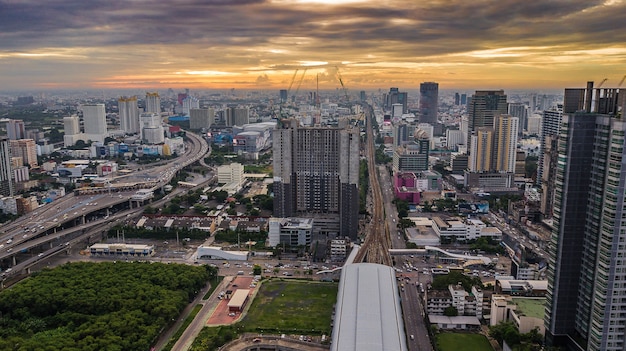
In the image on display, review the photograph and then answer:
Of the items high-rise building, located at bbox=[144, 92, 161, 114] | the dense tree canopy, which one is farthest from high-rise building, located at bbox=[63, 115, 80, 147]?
the dense tree canopy

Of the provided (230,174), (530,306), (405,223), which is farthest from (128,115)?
(530,306)

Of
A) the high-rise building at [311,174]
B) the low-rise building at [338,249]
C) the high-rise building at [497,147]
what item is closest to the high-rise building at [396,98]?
the high-rise building at [497,147]

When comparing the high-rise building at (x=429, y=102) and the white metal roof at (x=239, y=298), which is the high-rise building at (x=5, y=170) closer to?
the white metal roof at (x=239, y=298)

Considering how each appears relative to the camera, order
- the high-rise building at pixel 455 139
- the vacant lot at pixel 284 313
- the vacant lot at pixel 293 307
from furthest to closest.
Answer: the high-rise building at pixel 455 139, the vacant lot at pixel 293 307, the vacant lot at pixel 284 313

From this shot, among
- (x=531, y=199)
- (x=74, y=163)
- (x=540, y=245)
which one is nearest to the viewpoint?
(x=540, y=245)

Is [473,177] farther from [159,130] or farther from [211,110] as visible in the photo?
[211,110]

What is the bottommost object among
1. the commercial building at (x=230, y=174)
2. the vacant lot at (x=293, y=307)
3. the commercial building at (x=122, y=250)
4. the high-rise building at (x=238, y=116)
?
the vacant lot at (x=293, y=307)

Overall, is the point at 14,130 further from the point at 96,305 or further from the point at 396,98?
the point at 396,98

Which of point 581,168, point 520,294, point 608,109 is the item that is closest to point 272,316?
point 520,294
